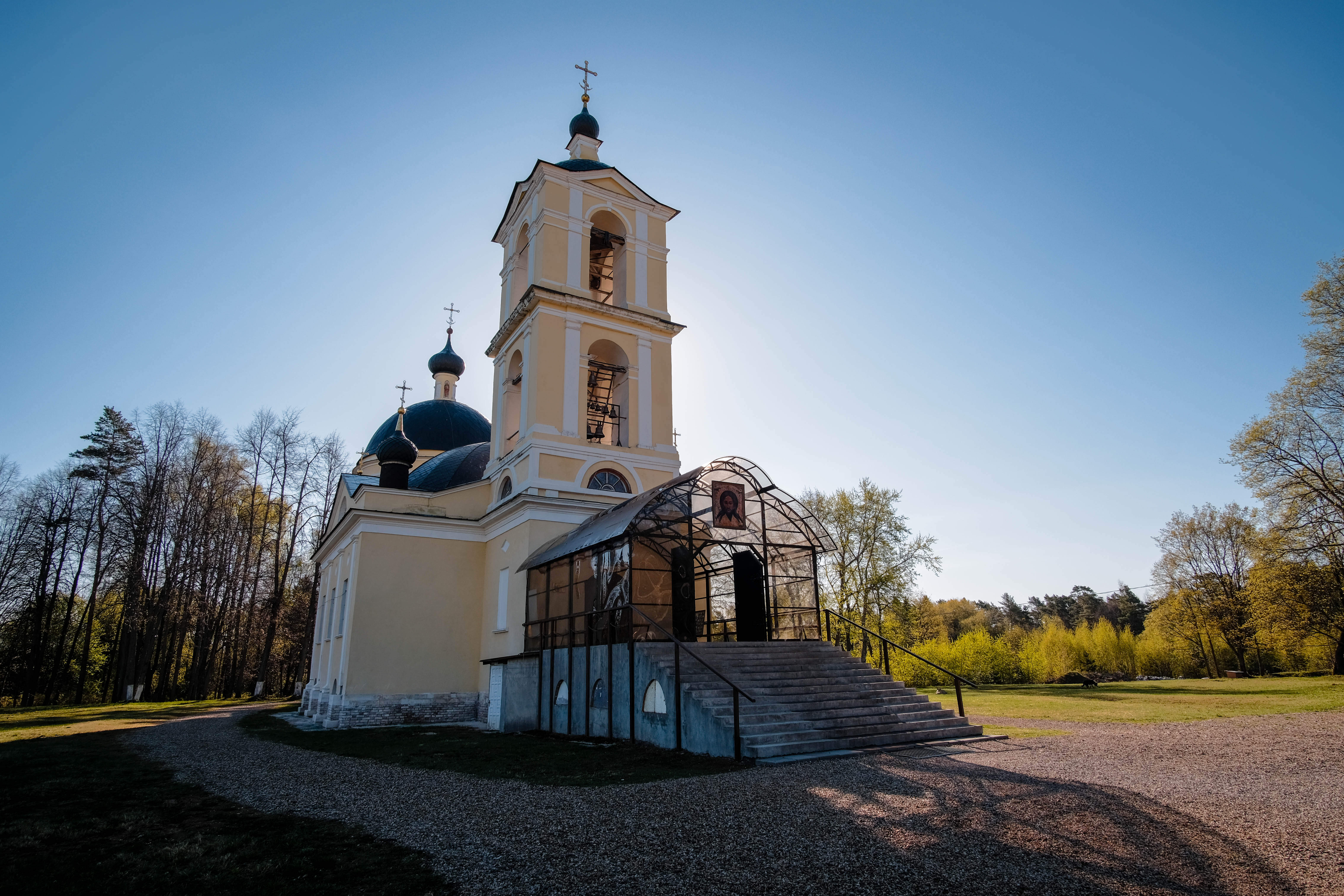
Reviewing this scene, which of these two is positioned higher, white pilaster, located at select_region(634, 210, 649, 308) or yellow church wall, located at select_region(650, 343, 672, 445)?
white pilaster, located at select_region(634, 210, 649, 308)

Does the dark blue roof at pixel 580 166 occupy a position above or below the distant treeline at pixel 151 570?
above

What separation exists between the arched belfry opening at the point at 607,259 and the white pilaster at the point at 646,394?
1.67 m

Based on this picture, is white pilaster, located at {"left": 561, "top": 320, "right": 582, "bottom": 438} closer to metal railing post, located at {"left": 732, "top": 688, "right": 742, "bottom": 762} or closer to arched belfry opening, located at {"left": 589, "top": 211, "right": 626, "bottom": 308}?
arched belfry opening, located at {"left": 589, "top": 211, "right": 626, "bottom": 308}

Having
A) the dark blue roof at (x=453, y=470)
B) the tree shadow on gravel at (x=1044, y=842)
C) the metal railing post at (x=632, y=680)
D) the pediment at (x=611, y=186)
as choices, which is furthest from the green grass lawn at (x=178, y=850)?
the pediment at (x=611, y=186)

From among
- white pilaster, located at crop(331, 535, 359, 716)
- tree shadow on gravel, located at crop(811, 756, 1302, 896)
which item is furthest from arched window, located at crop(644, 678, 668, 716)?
white pilaster, located at crop(331, 535, 359, 716)

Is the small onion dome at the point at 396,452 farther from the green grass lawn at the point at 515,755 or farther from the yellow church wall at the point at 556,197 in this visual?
the yellow church wall at the point at 556,197

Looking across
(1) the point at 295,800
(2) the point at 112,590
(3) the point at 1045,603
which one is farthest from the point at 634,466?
(3) the point at 1045,603

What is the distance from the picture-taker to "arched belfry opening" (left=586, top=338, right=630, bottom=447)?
2228 cm

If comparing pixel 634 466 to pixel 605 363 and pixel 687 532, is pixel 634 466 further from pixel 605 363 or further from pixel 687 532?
pixel 687 532

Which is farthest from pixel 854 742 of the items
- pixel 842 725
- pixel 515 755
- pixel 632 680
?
pixel 515 755

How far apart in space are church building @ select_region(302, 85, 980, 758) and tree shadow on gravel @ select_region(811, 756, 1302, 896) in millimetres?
3255

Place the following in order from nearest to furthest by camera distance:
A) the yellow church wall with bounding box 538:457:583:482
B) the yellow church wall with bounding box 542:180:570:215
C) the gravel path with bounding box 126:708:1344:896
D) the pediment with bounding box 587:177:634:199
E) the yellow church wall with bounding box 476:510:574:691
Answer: the gravel path with bounding box 126:708:1344:896 → the yellow church wall with bounding box 476:510:574:691 → the yellow church wall with bounding box 538:457:583:482 → the yellow church wall with bounding box 542:180:570:215 → the pediment with bounding box 587:177:634:199

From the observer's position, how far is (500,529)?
21062 mm

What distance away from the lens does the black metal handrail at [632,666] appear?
33.5ft
